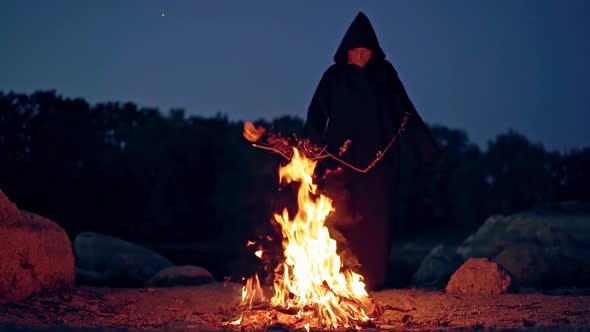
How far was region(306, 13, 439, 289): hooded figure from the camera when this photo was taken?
26.0 feet

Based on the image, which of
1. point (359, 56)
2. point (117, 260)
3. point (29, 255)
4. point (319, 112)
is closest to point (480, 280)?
point (319, 112)

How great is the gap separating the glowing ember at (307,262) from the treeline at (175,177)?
20.6 metres

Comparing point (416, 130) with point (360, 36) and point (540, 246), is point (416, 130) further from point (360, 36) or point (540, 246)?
point (540, 246)

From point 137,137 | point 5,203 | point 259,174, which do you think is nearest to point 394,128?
point 5,203

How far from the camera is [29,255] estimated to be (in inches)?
277

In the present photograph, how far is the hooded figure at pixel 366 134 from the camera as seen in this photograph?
312 inches

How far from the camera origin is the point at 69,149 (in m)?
31.5

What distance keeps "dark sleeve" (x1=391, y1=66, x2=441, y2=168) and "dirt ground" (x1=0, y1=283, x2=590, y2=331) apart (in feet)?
5.67

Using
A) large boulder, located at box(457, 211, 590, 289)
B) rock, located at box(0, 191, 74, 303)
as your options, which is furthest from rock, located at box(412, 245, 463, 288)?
rock, located at box(0, 191, 74, 303)

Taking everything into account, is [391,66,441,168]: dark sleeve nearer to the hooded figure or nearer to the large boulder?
the hooded figure

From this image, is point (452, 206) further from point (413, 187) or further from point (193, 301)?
point (193, 301)

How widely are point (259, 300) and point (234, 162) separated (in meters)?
27.7

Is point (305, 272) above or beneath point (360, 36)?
beneath

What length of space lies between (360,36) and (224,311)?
358cm
